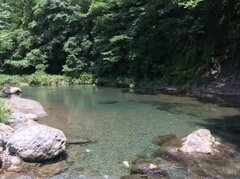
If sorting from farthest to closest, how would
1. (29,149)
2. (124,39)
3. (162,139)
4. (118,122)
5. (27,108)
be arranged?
(124,39) < (27,108) < (118,122) < (162,139) < (29,149)

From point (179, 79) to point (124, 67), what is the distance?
6975 mm

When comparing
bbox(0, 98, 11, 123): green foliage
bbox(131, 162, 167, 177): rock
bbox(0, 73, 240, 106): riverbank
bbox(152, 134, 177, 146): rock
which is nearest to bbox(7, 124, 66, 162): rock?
bbox(131, 162, 167, 177): rock

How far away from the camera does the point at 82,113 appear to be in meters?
17.8

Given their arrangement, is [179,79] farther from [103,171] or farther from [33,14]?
[33,14]

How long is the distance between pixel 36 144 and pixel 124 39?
20.9 m

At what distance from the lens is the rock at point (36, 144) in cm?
996

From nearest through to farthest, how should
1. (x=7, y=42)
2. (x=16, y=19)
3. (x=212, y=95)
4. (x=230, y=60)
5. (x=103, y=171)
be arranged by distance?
(x=103, y=171) → (x=212, y=95) → (x=230, y=60) → (x=7, y=42) → (x=16, y=19)

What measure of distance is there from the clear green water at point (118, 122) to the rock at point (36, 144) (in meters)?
0.53

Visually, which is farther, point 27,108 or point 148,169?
point 27,108

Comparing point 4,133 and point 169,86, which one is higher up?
point 169,86

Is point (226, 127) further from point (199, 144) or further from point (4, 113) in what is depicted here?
point (4, 113)

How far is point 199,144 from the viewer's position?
1073 cm

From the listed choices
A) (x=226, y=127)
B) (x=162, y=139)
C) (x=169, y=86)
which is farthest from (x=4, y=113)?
(x=169, y=86)

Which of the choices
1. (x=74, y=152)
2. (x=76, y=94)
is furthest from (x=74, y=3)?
(x=74, y=152)
